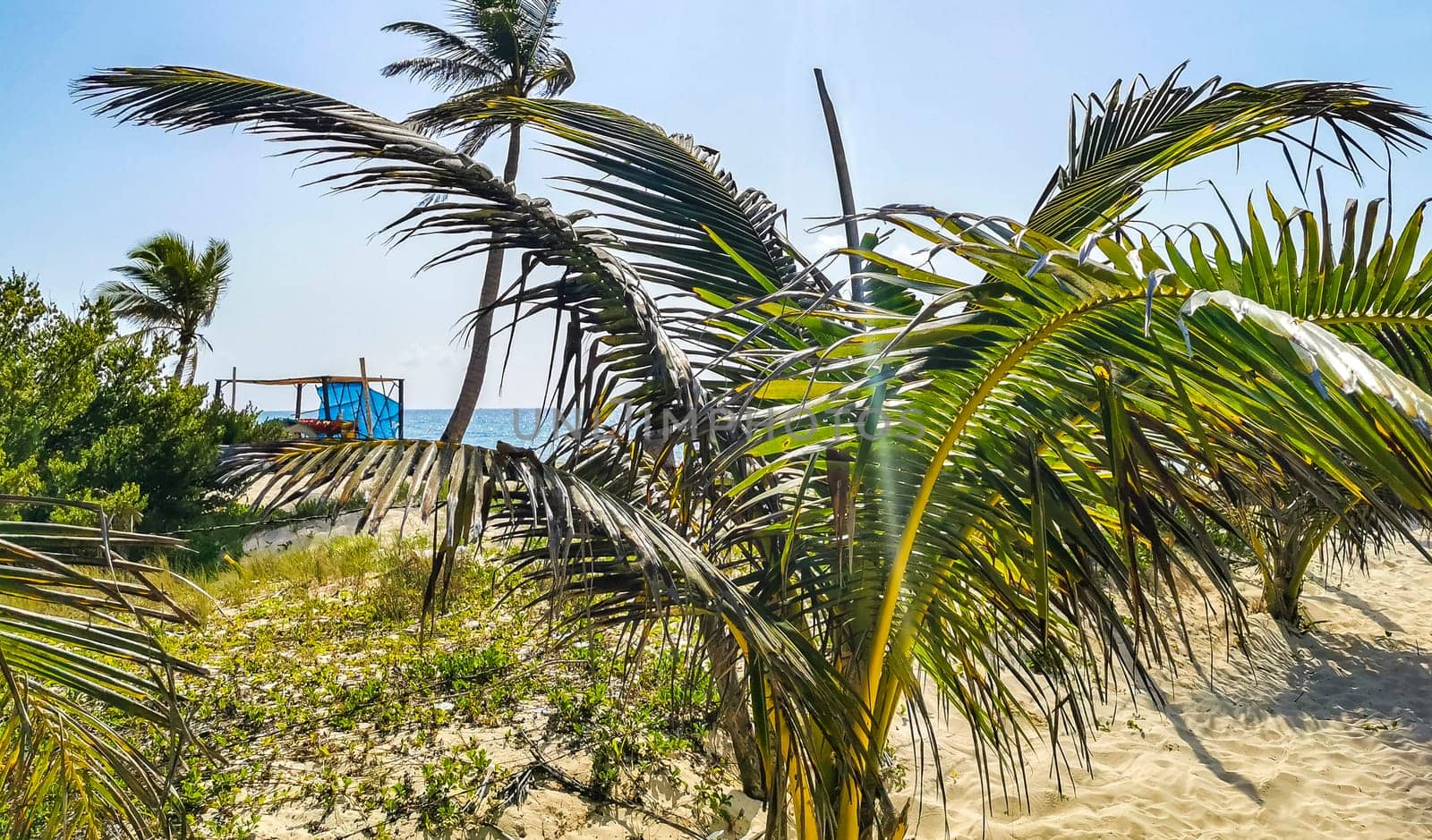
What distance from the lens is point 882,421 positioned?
5.41ft

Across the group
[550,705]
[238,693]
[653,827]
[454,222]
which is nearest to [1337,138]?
[454,222]

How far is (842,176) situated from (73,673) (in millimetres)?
2417

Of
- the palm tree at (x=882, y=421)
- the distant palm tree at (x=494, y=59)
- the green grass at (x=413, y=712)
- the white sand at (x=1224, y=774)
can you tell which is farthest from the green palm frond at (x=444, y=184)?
the distant palm tree at (x=494, y=59)

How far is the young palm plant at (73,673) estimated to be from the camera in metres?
1.26

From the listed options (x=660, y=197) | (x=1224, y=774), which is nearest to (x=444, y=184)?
(x=660, y=197)

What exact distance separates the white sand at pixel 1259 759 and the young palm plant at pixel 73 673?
2.58 metres

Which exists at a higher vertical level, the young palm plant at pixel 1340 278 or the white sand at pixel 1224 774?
the young palm plant at pixel 1340 278

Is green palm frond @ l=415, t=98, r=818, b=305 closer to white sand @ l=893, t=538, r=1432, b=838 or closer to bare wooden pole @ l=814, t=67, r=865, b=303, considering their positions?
bare wooden pole @ l=814, t=67, r=865, b=303

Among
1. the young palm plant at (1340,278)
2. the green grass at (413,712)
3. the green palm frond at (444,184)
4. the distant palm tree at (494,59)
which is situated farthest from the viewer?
the distant palm tree at (494,59)

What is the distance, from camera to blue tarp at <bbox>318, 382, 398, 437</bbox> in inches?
674

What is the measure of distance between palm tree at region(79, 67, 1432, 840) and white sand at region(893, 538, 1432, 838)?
4.58 ft

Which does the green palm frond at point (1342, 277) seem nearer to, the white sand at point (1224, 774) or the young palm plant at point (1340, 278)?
the young palm plant at point (1340, 278)

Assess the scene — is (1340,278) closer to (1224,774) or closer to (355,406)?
(1224,774)

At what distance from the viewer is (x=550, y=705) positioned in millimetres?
3941
